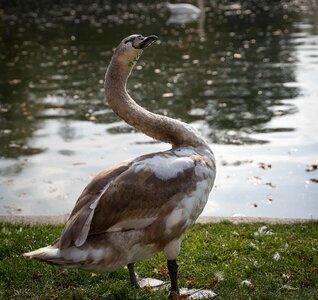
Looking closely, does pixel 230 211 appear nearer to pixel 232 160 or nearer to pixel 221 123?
pixel 232 160

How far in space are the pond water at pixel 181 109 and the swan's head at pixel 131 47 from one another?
3.83m

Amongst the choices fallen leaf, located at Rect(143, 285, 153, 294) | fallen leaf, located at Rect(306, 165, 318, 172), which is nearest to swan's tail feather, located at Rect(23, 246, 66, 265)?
fallen leaf, located at Rect(143, 285, 153, 294)

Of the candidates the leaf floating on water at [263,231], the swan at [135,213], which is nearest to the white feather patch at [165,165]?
the swan at [135,213]

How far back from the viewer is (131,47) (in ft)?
20.2

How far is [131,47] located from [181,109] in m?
9.10

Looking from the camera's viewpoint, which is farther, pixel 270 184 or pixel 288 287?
pixel 270 184

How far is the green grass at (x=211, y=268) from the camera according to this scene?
20.1 feet

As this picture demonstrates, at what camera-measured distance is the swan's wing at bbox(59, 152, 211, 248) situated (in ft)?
17.6

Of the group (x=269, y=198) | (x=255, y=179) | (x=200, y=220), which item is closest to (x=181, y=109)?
(x=255, y=179)

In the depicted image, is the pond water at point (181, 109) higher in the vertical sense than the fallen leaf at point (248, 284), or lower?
lower

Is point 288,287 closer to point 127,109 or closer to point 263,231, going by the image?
point 263,231

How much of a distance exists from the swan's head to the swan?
110 centimetres

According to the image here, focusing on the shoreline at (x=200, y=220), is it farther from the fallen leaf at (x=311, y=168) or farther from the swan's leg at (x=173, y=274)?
the swan's leg at (x=173, y=274)

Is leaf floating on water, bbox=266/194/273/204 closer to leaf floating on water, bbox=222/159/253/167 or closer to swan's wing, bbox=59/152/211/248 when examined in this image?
leaf floating on water, bbox=222/159/253/167
